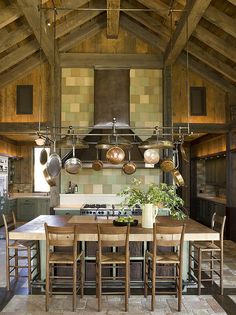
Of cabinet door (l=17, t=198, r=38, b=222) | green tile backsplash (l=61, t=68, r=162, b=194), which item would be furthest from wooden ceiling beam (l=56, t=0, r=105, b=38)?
cabinet door (l=17, t=198, r=38, b=222)

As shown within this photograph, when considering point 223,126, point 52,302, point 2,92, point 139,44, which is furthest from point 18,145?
point 52,302

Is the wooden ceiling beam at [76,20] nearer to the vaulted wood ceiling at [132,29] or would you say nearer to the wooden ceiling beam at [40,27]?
the vaulted wood ceiling at [132,29]

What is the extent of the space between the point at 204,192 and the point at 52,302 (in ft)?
26.7

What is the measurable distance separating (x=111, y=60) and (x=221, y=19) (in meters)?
2.91

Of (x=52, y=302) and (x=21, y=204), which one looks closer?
(x=52, y=302)

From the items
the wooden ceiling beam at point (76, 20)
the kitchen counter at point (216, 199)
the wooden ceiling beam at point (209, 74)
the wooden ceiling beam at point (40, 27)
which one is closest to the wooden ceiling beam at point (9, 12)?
the wooden ceiling beam at point (40, 27)

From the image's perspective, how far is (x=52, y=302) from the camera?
403cm

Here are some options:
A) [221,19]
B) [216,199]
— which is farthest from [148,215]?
[216,199]

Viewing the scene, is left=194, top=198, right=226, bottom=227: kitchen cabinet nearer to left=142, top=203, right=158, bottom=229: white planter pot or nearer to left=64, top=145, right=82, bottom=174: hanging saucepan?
left=142, top=203, right=158, bottom=229: white planter pot

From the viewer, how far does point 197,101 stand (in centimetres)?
787

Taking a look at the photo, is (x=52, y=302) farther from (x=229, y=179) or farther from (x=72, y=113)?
(x=229, y=179)

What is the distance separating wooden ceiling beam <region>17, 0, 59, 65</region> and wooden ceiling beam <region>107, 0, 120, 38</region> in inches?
44.2

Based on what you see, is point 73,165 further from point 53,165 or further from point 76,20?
point 76,20

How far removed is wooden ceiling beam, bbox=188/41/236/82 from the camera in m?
6.86
